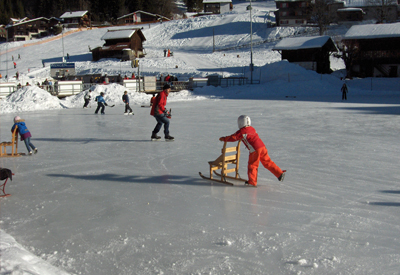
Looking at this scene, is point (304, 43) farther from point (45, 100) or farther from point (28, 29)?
point (28, 29)

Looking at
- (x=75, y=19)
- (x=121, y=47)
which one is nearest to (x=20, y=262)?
(x=121, y=47)

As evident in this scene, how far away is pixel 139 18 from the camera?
9038 cm

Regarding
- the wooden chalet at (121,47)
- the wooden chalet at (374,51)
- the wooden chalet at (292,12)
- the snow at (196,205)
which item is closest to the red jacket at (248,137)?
the snow at (196,205)

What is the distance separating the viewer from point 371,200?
488 cm

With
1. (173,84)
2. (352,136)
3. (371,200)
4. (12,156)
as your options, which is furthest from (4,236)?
(173,84)

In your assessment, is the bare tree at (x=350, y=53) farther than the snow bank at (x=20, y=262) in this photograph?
Yes

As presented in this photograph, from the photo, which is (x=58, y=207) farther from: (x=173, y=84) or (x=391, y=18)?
(x=391, y=18)

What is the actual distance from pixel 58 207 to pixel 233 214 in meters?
2.26

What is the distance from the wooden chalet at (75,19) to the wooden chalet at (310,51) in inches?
2226

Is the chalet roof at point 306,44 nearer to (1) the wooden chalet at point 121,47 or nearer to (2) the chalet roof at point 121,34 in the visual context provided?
(1) the wooden chalet at point 121,47

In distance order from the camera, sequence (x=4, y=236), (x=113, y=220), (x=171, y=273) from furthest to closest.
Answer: (x=113, y=220)
(x=4, y=236)
(x=171, y=273)

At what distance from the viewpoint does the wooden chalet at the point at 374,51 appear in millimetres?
38344

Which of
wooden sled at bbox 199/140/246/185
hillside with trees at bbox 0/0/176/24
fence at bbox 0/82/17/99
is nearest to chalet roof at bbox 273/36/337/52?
fence at bbox 0/82/17/99

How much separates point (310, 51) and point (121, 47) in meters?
27.3
